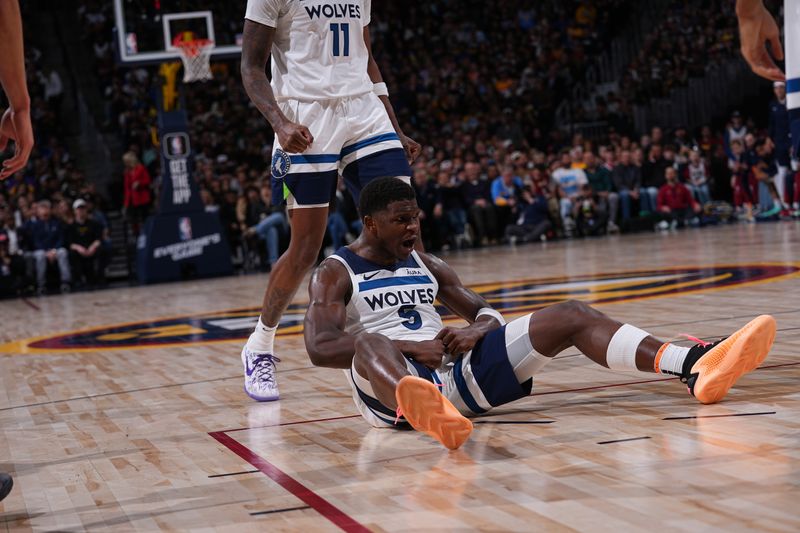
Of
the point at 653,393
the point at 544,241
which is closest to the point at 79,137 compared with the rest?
the point at 544,241

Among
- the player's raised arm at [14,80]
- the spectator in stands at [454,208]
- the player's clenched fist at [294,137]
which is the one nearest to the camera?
the player's raised arm at [14,80]

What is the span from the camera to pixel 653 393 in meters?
4.14

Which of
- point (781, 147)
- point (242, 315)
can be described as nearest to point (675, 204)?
point (781, 147)

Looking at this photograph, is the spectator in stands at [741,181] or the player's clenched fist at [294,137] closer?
the player's clenched fist at [294,137]

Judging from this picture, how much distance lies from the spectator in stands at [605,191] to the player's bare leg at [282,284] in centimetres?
1355

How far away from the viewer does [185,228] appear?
50.1 feet

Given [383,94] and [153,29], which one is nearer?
[383,94]

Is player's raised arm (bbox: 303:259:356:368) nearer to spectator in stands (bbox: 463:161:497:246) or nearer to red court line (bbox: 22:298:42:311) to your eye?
red court line (bbox: 22:298:42:311)

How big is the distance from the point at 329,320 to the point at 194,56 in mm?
10395

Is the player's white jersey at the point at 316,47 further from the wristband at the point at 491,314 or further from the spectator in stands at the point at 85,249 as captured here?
the spectator in stands at the point at 85,249

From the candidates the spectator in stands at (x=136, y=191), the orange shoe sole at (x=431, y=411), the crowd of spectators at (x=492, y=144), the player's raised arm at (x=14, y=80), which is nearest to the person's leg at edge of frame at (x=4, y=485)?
the player's raised arm at (x=14, y=80)

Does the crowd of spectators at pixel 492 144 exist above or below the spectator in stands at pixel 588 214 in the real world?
above

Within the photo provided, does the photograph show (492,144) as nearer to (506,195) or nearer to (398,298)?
(506,195)

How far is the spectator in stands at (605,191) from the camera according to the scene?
18.1 metres
